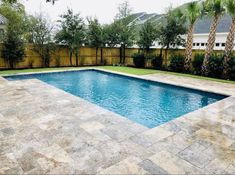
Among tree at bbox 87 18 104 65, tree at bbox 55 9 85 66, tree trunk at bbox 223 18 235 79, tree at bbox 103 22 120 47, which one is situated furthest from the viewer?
tree at bbox 103 22 120 47

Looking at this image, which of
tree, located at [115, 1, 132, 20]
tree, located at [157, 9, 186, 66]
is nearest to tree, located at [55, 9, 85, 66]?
tree, located at [157, 9, 186, 66]

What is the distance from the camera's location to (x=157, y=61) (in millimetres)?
14508

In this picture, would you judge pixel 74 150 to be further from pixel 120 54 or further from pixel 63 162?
pixel 120 54

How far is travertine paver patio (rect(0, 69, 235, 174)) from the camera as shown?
2.94 m

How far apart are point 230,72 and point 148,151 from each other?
9.43 m

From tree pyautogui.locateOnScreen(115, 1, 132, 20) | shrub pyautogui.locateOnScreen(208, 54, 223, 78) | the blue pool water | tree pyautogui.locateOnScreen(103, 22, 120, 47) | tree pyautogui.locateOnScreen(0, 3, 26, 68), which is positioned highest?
tree pyautogui.locateOnScreen(115, 1, 132, 20)

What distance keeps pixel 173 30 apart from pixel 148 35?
1850 millimetres

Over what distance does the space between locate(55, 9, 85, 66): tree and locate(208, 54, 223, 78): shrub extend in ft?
30.4

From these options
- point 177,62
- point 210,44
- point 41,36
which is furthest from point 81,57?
point 210,44

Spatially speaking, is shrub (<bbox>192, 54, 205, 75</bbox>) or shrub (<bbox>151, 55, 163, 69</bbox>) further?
shrub (<bbox>151, 55, 163, 69</bbox>)

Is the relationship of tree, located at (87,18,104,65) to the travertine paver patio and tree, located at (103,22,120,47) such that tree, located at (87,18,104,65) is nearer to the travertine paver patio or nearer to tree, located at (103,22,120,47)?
tree, located at (103,22,120,47)

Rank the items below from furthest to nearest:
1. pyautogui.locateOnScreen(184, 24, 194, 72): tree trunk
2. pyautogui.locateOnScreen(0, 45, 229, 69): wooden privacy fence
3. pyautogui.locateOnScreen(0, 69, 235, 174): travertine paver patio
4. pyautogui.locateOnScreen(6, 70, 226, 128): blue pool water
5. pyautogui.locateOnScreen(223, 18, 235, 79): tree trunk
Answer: pyautogui.locateOnScreen(0, 45, 229, 69): wooden privacy fence, pyautogui.locateOnScreen(184, 24, 194, 72): tree trunk, pyautogui.locateOnScreen(223, 18, 235, 79): tree trunk, pyautogui.locateOnScreen(6, 70, 226, 128): blue pool water, pyautogui.locateOnScreen(0, 69, 235, 174): travertine paver patio

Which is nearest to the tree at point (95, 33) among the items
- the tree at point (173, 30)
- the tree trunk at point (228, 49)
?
the tree at point (173, 30)

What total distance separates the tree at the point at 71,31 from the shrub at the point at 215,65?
9279mm
